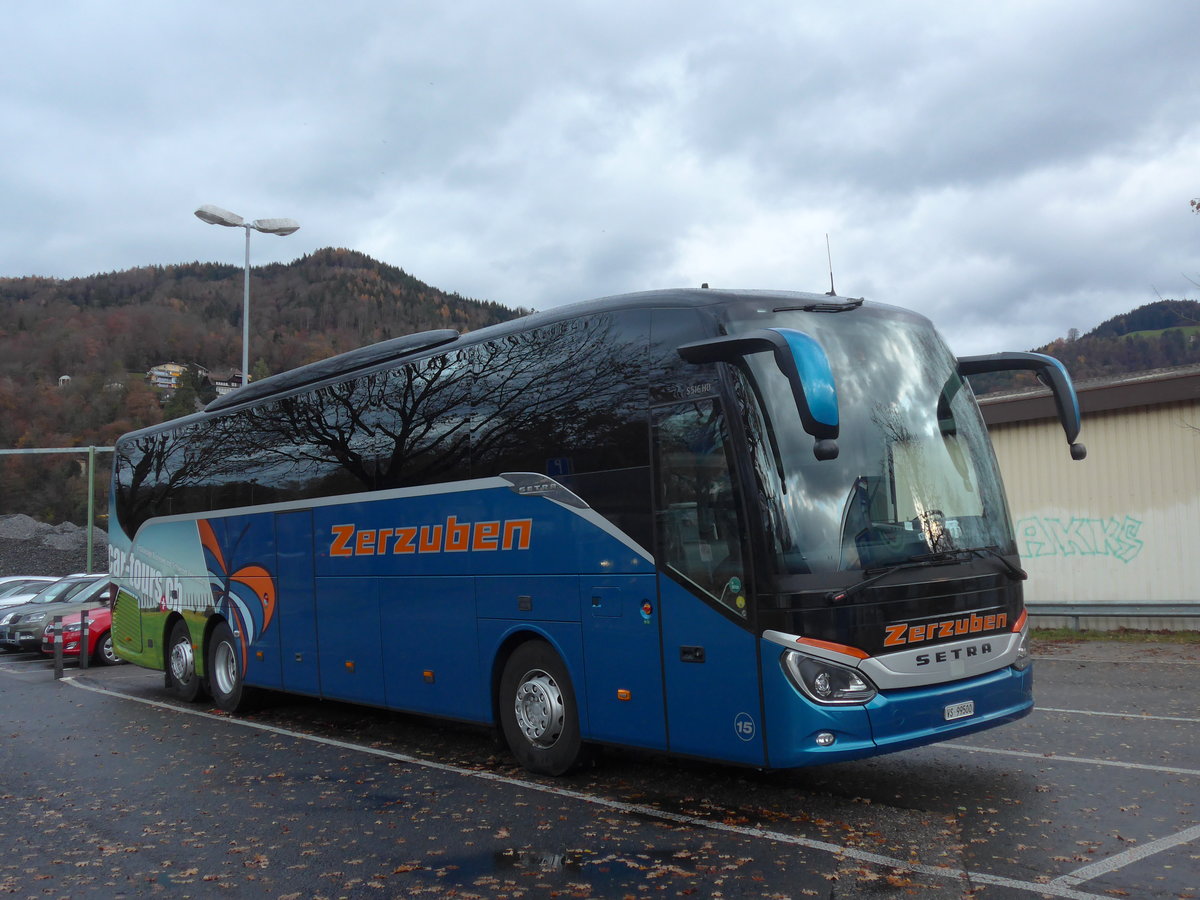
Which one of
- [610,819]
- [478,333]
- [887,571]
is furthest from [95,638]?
[887,571]

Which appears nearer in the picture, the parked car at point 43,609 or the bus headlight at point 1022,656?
the bus headlight at point 1022,656

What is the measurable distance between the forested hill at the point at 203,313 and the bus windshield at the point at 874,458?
4643cm

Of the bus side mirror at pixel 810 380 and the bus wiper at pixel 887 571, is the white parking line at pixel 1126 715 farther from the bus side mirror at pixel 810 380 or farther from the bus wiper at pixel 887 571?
the bus side mirror at pixel 810 380

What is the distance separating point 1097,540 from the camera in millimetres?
18344

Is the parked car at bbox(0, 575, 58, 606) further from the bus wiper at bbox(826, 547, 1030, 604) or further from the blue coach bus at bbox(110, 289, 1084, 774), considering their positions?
the bus wiper at bbox(826, 547, 1030, 604)

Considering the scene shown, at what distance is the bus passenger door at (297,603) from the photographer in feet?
37.7

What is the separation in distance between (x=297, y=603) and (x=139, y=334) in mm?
71203

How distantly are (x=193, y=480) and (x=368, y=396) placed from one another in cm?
440

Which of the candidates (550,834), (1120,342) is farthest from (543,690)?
(1120,342)

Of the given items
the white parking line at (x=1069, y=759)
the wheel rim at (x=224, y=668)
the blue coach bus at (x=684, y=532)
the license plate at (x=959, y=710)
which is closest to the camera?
the blue coach bus at (x=684, y=532)

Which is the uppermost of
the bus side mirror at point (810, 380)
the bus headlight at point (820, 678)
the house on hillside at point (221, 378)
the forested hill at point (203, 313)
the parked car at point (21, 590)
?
the forested hill at point (203, 313)

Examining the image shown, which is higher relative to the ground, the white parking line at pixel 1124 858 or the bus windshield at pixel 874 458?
the bus windshield at pixel 874 458

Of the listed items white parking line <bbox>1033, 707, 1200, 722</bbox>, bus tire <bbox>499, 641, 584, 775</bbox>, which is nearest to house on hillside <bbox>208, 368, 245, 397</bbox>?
bus tire <bbox>499, 641, 584, 775</bbox>

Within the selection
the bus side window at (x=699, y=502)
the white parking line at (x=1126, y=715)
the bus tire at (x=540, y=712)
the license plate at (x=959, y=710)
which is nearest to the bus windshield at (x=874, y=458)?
the bus side window at (x=699, y=502)
